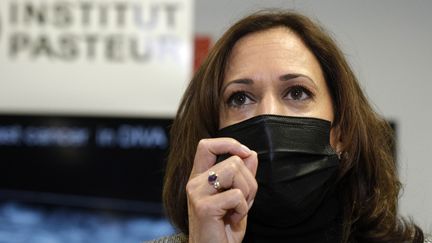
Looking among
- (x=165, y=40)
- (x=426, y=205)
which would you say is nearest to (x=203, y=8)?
(x=165, y=40)

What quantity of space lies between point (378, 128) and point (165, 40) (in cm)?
96

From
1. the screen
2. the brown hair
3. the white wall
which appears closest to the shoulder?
the brown hair

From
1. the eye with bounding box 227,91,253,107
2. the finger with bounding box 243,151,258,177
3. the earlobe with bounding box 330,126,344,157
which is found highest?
the eye with bounding box 227,91,253,107

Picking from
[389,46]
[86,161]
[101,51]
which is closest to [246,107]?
[101,51]

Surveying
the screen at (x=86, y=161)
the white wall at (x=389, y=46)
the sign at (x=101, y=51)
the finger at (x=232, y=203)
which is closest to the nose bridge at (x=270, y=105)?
the finger at (x=232, y=203)

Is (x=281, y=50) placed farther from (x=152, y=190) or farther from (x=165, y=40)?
(x=152, y=190)

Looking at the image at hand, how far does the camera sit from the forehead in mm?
1434

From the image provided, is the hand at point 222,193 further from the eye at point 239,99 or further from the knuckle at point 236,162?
the eye at point 239,99

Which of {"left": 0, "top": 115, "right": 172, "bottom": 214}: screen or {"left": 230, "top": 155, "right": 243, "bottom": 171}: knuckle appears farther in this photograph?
{"left": 0, "top": 115, "right": 172, "bottom": 214}: screen

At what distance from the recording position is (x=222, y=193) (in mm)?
1156

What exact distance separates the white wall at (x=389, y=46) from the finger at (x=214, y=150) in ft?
5.71

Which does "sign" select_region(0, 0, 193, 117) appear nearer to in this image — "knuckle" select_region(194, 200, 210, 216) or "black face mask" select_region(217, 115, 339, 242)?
"black face mask" select_region(217, 115, 339, 242)

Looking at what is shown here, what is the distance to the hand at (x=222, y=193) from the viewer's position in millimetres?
1141

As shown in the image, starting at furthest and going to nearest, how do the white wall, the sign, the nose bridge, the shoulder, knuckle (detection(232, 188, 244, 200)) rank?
the white wall, the sign, the shoulder, the nose bridge, knuckle (detection(232, 188, 244, 200))
